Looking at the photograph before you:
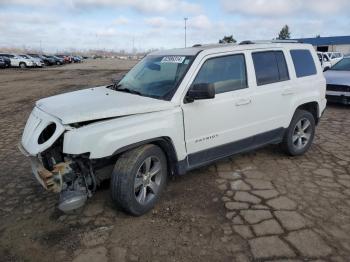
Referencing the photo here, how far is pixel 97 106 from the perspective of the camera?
390 cm

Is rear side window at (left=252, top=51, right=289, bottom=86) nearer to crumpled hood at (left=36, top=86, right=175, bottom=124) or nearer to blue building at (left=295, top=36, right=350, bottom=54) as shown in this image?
crumpled hood at (left=36, top=86, right=175, bottom=124)

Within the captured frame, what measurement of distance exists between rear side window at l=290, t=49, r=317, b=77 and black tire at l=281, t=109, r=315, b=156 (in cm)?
63

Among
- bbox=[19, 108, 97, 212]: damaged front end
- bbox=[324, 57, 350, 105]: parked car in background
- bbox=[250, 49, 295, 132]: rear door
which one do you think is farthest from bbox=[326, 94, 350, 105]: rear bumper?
bbox=[19, 108, 97, 212]: damaged front end

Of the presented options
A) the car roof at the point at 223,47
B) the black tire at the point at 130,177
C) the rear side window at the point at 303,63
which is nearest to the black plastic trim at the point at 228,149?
the black tire at the point at 130,177

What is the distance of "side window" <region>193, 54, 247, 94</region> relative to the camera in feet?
14.8

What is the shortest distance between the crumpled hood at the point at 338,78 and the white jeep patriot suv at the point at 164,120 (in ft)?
17.1

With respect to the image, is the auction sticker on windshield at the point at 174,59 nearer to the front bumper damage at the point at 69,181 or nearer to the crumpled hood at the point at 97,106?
the crumpled hood at the point at 97,106

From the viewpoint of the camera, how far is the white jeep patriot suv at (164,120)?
3670 millimetres

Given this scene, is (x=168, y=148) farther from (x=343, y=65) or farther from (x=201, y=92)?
(x=343, y=65)

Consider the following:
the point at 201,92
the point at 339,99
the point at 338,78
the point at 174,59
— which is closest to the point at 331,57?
the point at 338,78

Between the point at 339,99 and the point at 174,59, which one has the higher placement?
the point at 174,59

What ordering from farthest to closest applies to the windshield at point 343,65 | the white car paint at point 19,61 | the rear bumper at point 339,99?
the white car paint at point 19,61, the windshield at point 343,65, the rear bumper at point 339,99

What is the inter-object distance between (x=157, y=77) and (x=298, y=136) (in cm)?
275

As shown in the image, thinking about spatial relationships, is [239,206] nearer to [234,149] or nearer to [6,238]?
[234,149]
